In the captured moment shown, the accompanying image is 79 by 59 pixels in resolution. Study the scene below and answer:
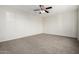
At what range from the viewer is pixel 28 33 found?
2658mm

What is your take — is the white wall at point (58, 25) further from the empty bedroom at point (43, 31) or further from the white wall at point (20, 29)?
the white wall at point (20, 29)

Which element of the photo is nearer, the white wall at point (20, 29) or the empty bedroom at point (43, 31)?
the empty bedroom at point (43, 31)

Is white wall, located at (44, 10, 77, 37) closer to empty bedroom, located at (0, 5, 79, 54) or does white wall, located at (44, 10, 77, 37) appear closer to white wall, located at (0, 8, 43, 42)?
empty bedroom, located at (0, 5, 79, 54)

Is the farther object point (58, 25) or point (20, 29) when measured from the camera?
point (20, 29)

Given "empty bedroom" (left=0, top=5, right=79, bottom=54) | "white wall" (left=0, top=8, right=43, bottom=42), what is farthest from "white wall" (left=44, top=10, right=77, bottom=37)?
"white wall" (left=0, top=8, right=43, bottom=42)

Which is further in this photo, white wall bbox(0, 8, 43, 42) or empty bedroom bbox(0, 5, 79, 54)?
white wall bbox(0, 8, 43, 42)

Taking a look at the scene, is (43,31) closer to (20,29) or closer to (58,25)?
(58,25)

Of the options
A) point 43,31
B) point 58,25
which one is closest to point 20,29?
point 43,31

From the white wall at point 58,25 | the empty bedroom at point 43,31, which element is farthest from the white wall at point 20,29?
the white wall at point 58,25

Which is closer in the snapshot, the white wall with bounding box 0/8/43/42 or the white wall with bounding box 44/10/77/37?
the white wall with bounding box 44/10/77/37
